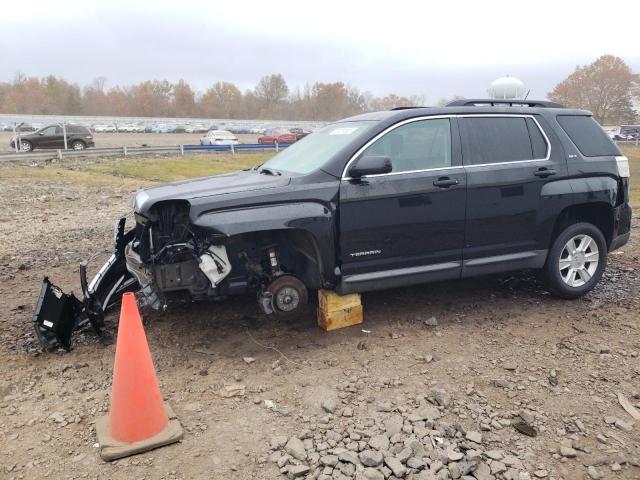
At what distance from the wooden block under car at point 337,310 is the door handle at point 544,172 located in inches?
82.2

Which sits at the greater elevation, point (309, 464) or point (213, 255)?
point (213, 255)

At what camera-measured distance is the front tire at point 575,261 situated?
5.18m

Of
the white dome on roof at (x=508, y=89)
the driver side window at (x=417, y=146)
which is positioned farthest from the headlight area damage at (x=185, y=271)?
the white dome on roof at (x=508, y=89)

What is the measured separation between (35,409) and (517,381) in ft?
11.2

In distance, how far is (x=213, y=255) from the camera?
13.5ft

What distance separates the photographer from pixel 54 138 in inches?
989

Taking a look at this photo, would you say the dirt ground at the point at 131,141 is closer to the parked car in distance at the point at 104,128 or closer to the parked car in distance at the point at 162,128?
the parked car in distance at the point at 104,128

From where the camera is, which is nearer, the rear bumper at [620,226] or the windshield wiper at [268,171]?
the windshield wiper at [268,171]

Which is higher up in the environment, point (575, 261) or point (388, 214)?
point (388, 214)

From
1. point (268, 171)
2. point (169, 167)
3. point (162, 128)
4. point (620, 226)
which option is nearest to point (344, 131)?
point (268, 171)

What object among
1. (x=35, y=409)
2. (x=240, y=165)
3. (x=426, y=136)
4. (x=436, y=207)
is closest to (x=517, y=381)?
(x=436, y=207)

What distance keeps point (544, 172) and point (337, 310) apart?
94.6 inches

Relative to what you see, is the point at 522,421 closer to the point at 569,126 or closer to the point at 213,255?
the point at 213,255

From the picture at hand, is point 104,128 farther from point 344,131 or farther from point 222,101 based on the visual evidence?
point 344,131
